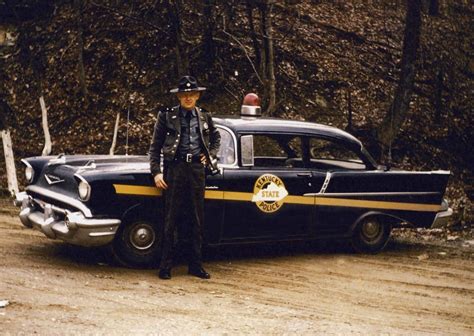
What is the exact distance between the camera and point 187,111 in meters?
7.64

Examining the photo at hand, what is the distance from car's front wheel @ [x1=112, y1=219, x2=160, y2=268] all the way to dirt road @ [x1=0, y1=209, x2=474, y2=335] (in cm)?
15

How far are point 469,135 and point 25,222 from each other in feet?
39.1

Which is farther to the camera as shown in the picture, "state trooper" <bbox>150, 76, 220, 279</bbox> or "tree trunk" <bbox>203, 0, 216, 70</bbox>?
"tree trunk" <bbox>203, 0, 216, 70</bbox>

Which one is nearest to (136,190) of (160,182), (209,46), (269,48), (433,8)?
(160,182)

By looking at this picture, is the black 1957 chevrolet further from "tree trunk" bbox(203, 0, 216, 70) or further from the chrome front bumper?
"tree trunk" bbox(203, 0, 216, 70)

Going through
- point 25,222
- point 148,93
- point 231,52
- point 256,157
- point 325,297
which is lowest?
point 325,297

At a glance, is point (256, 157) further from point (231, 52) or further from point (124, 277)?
point (231, 52)

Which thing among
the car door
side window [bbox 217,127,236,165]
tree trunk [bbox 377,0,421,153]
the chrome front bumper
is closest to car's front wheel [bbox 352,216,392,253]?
the car door

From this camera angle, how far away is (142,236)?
7852mm

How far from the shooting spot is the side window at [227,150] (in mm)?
8320

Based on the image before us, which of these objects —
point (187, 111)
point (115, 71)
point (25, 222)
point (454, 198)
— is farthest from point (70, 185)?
point (115, 71)

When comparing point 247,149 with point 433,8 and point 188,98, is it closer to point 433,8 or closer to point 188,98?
point 188,98

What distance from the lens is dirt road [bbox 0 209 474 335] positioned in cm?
593

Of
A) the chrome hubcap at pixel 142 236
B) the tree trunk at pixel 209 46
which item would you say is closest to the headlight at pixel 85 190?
the chrome hubcap at pixel 142 236
